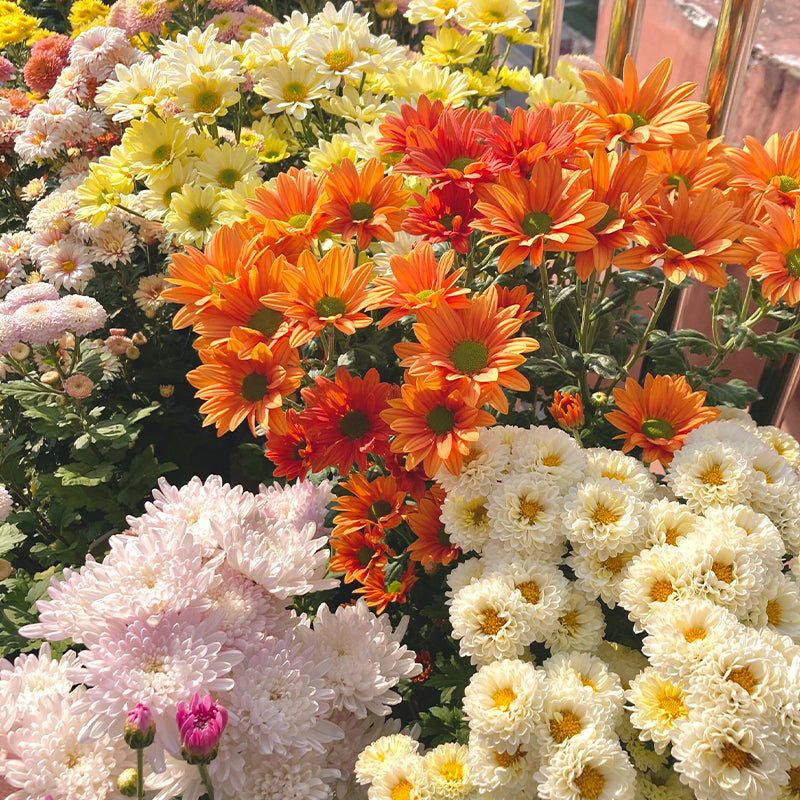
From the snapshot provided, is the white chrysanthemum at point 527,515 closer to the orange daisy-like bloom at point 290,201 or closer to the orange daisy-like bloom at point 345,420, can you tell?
the orange daisy-like bloom at point 345,420

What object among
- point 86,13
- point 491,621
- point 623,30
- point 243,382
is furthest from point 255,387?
point 86,13

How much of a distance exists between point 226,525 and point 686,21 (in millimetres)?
1817

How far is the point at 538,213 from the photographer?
85 cm

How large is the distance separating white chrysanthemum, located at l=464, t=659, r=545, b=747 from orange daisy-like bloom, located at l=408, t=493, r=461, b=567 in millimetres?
206

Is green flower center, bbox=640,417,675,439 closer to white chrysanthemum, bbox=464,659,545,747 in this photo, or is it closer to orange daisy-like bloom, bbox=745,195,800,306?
orange daisy-like bloom, bbox=745,195,800,306

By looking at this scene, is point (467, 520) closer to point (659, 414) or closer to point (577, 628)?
point (577, 628)

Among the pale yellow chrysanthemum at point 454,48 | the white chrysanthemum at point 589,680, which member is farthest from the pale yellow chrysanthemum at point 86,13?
the white chrysanthemum at point 589,680

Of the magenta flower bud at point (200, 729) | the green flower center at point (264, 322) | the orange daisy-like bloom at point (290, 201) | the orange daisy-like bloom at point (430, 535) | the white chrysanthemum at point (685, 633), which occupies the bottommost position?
the orange daisy-like bloom at point (430, 535)

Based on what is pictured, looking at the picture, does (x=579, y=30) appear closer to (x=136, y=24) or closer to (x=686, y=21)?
(x=686, y=21)

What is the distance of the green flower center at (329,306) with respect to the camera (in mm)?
832

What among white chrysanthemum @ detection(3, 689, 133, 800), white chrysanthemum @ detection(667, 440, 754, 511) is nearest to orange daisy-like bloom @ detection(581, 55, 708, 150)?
white chrysanthemum @ detection(667, 440, 754, 511)

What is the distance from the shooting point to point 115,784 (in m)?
0.71

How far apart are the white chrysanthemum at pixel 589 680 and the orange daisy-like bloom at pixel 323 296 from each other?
1.32 feet

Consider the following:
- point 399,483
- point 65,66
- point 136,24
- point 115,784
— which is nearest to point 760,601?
point 399,483
